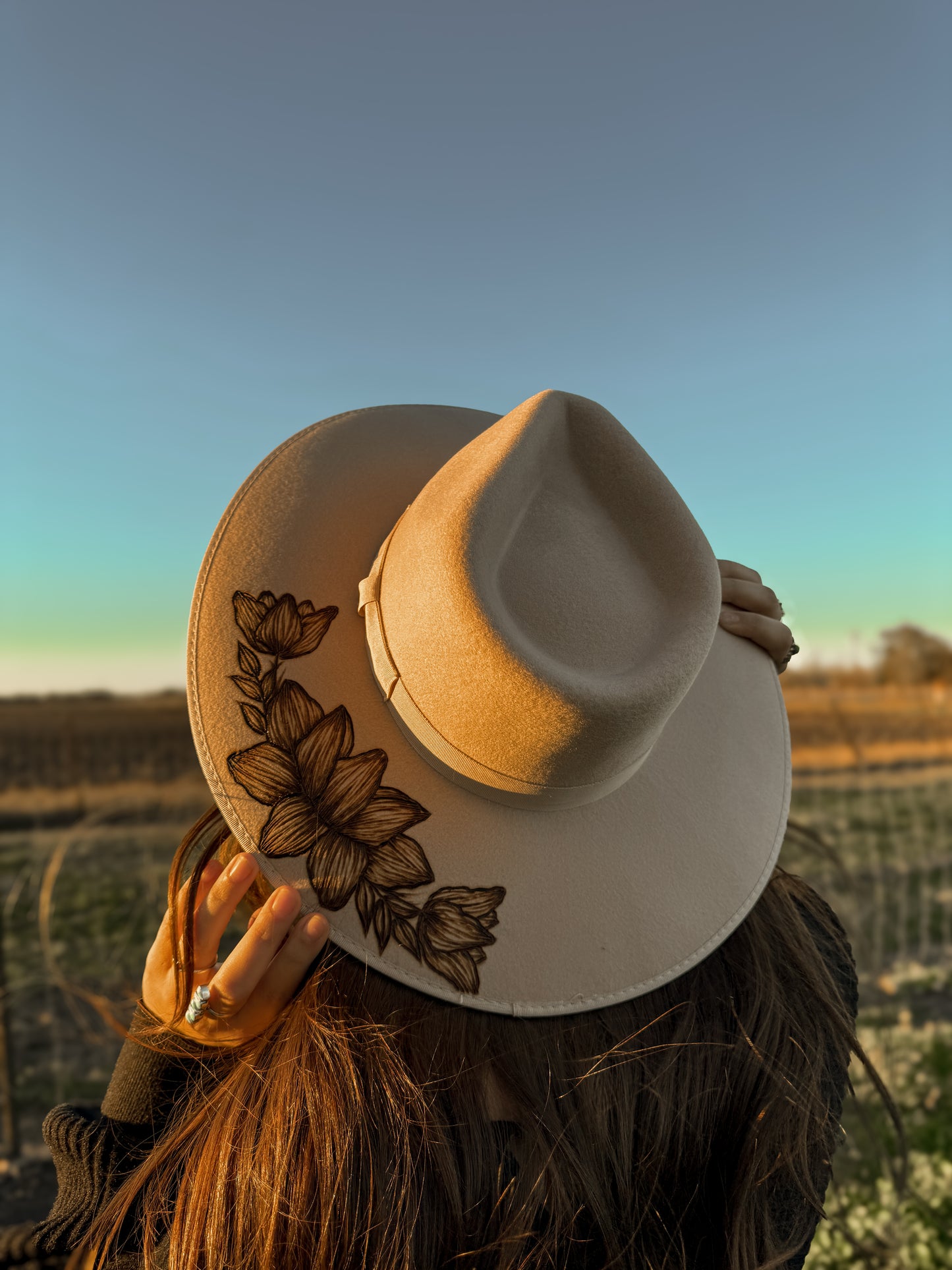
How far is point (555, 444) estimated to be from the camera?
46.8 inches

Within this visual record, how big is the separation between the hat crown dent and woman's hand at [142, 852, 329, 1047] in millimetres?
309

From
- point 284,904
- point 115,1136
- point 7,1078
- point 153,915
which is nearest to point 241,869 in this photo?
point 284,904

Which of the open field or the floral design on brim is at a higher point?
the floral design on brim

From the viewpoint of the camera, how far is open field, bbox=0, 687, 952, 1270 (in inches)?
158

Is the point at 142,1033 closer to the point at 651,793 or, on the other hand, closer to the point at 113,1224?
the point at 113,1224

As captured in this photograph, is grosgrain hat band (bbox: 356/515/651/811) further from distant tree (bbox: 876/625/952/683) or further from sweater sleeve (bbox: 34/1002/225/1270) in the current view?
distant tree (bbox: 876/625/952/683)

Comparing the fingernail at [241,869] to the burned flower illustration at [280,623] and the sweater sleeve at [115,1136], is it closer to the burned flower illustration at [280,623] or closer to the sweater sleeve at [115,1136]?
the burned flower illustration at [280,623]

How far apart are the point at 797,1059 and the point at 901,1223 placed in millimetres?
3668

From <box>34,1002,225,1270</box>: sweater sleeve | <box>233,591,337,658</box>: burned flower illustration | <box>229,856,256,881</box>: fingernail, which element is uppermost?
<box>233,591,337,658</box>: burned flower illustration

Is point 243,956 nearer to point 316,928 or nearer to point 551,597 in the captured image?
point 316,928

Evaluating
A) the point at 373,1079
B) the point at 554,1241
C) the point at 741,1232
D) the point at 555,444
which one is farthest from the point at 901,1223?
the point at 555,444

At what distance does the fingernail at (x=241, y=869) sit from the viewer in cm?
106

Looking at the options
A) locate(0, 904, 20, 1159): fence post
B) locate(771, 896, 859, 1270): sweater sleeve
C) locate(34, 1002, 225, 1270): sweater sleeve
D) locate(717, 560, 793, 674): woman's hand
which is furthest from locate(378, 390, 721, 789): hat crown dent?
locate(0, 904, 20, 1159): fence post

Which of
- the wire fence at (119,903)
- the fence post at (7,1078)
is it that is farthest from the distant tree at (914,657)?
the fence post at (7,1078)
